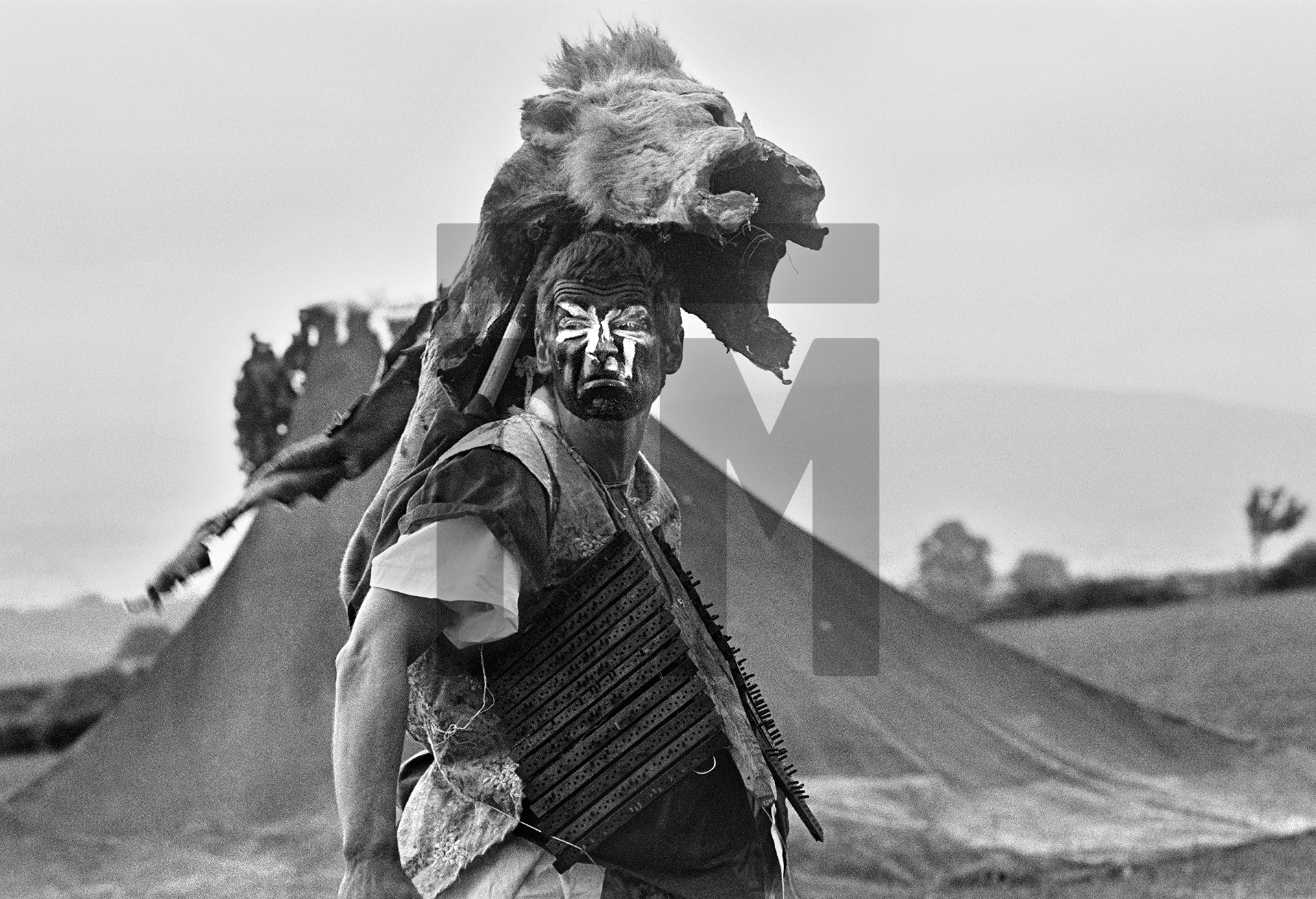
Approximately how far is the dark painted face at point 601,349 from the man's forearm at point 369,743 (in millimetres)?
445

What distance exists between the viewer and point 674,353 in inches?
86.5

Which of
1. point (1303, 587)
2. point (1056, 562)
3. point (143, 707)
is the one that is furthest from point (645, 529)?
point (1303, 587)

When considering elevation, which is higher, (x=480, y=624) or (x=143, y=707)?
(x=480, y=624)

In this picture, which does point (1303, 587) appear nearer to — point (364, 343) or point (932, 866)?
point (932, 866)

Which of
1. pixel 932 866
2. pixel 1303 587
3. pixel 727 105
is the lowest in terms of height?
pixel 932 866

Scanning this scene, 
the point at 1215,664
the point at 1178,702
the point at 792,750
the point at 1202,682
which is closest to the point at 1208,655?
the point at 1215,664

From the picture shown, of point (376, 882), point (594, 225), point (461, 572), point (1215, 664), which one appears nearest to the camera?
point (376, 882)

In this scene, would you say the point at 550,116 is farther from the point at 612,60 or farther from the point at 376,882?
the point at 376,882

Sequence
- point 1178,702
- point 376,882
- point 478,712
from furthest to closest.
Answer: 1. point 1178,702
2. point 478,712
3. point 376,882

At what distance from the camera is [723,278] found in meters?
2.32

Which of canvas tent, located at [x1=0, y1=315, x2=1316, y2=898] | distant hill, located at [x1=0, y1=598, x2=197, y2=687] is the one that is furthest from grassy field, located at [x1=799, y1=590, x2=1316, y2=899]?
distant hill, located at [x1=0, y1=598, x2=197, y2=687]

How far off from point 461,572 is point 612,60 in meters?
0.91

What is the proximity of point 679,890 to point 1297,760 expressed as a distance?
19.7ft

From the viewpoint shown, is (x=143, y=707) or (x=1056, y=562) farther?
(x=1056, y=562)
